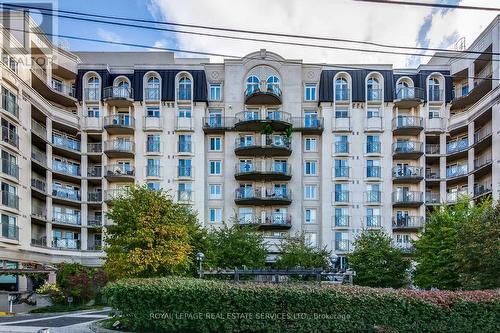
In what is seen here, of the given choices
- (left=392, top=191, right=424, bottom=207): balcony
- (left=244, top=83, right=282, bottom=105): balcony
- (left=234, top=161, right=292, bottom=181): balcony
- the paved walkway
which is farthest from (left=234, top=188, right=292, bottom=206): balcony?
the paved walkway

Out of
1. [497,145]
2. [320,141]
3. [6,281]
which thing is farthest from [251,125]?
[6,281]

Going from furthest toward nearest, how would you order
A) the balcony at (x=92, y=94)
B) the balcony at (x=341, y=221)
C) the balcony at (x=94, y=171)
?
the balcony at (x=94, y=171) < the balcony at (x=92, y=94) < the balcony at (x=341, y=221)

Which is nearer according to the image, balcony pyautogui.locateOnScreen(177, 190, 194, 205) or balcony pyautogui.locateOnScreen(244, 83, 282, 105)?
balcony pyautogui.locateOnScreen(177, 190, 194, 205)

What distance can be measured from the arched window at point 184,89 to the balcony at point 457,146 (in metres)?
25.7

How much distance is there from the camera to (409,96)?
35688 millimetres

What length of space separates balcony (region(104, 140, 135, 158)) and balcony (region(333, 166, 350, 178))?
19.2m

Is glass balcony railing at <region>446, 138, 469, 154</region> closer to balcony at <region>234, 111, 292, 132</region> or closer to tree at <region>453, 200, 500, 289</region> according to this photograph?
balcony at <region>234, 111, 292, 132</region>

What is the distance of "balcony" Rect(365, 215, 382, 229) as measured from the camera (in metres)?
34.7

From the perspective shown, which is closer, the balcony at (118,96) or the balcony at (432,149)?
the balcony at (118,96)

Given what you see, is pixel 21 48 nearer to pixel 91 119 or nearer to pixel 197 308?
pixel 91 119

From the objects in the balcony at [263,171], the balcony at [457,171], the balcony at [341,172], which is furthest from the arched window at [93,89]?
the balcony at [457,171]

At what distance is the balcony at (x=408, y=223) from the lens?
34562 mm

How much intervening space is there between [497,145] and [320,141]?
579 inches

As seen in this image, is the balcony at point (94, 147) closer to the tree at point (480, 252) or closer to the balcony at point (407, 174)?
the balcony at point (407, 174)
